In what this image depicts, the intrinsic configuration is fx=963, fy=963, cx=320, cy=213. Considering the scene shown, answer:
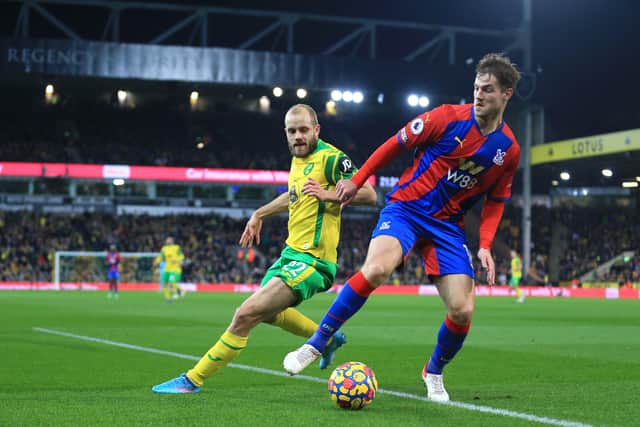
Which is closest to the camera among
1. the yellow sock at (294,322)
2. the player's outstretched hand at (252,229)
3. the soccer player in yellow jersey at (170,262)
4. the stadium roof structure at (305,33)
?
the player's outstretched hand at (252,229)

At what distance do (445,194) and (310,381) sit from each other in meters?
2.39

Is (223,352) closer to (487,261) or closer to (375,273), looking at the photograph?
(375,273)

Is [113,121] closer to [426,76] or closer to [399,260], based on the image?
[426,76]

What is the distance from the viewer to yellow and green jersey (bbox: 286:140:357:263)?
7363 mm

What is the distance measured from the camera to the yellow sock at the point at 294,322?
7.93 metres

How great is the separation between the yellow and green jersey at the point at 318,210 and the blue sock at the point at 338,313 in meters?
0.66

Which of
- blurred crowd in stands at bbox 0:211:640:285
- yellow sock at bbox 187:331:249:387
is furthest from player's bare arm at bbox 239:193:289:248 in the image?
blurred crowd in stands at bbox 0:211:640:285

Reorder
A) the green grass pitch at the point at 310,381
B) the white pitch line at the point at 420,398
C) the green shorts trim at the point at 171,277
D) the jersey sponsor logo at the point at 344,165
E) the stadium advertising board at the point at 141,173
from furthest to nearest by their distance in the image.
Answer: the stadium advertising board at the point at 141,173
the green shorts trim at the point at 171,277
the jersey sponsor logo at the point at 344,165
the green grass pitch at the point at 310,381
the white pitch line at the point at 420,398

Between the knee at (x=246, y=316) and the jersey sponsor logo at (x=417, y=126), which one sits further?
A: the knee at (x=246, y=316)

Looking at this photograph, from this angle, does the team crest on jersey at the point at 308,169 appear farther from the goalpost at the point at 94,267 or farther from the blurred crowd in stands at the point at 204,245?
the blurred crowd in stands at the point at 204,245

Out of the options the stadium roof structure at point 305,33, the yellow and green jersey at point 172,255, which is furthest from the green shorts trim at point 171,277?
the stadium roof structure at point 305,33

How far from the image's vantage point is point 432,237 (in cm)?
699

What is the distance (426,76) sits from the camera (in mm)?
48656

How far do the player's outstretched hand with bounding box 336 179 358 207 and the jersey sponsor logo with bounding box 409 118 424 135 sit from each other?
0.61 m
